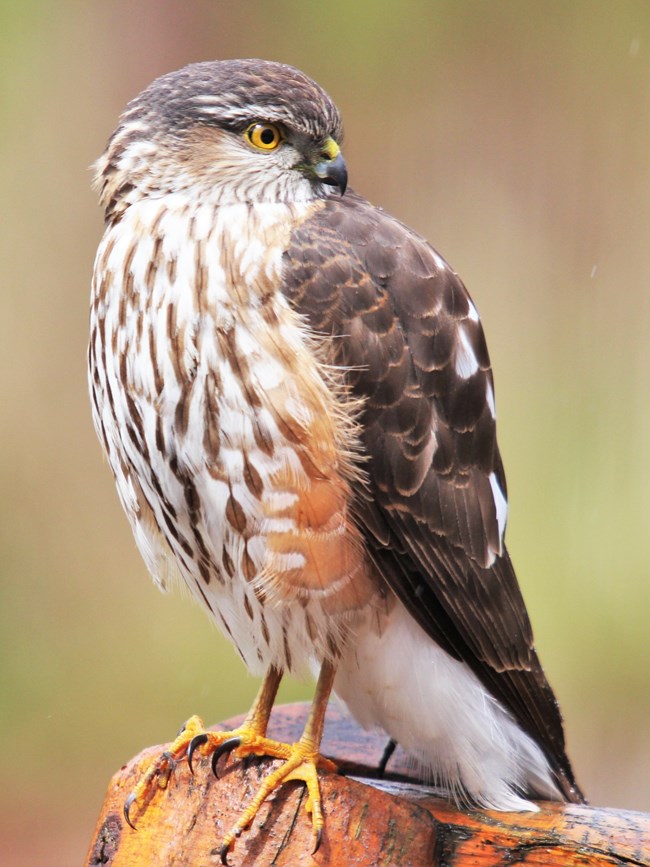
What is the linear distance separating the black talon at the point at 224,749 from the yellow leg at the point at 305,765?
0.04 feet

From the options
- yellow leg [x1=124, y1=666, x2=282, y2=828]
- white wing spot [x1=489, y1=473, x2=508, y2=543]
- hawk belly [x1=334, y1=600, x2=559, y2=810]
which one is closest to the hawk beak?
white wing spot [x1=489, y1=473, x2=508, y2=543]

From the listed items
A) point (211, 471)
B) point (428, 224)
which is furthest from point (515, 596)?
point (428, 224)

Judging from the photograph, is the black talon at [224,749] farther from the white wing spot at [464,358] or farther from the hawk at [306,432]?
the white wing spot at [464,358]

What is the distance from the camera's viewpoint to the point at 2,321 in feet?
14.8

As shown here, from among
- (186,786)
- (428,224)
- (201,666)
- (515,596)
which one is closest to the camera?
(186,786)

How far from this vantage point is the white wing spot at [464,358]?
2.21m

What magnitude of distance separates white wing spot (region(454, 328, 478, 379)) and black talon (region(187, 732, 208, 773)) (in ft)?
2.60

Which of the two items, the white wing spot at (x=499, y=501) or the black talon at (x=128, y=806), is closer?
the black talon at (x=128, y=806)

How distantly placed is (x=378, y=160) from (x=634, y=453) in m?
1.50

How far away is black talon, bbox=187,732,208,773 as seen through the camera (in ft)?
6.72

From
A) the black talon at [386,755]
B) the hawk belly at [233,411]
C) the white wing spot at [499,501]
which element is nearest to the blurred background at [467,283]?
the black talon at [386,755]

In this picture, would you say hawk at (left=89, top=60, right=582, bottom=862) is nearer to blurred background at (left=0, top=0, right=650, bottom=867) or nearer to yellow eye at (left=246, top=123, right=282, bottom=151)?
yellow eye at (left=246, top=123, right=282, bottom=151)

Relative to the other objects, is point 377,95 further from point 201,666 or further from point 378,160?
point 201,666

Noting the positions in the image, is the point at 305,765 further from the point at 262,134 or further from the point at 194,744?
the point at 262,134
